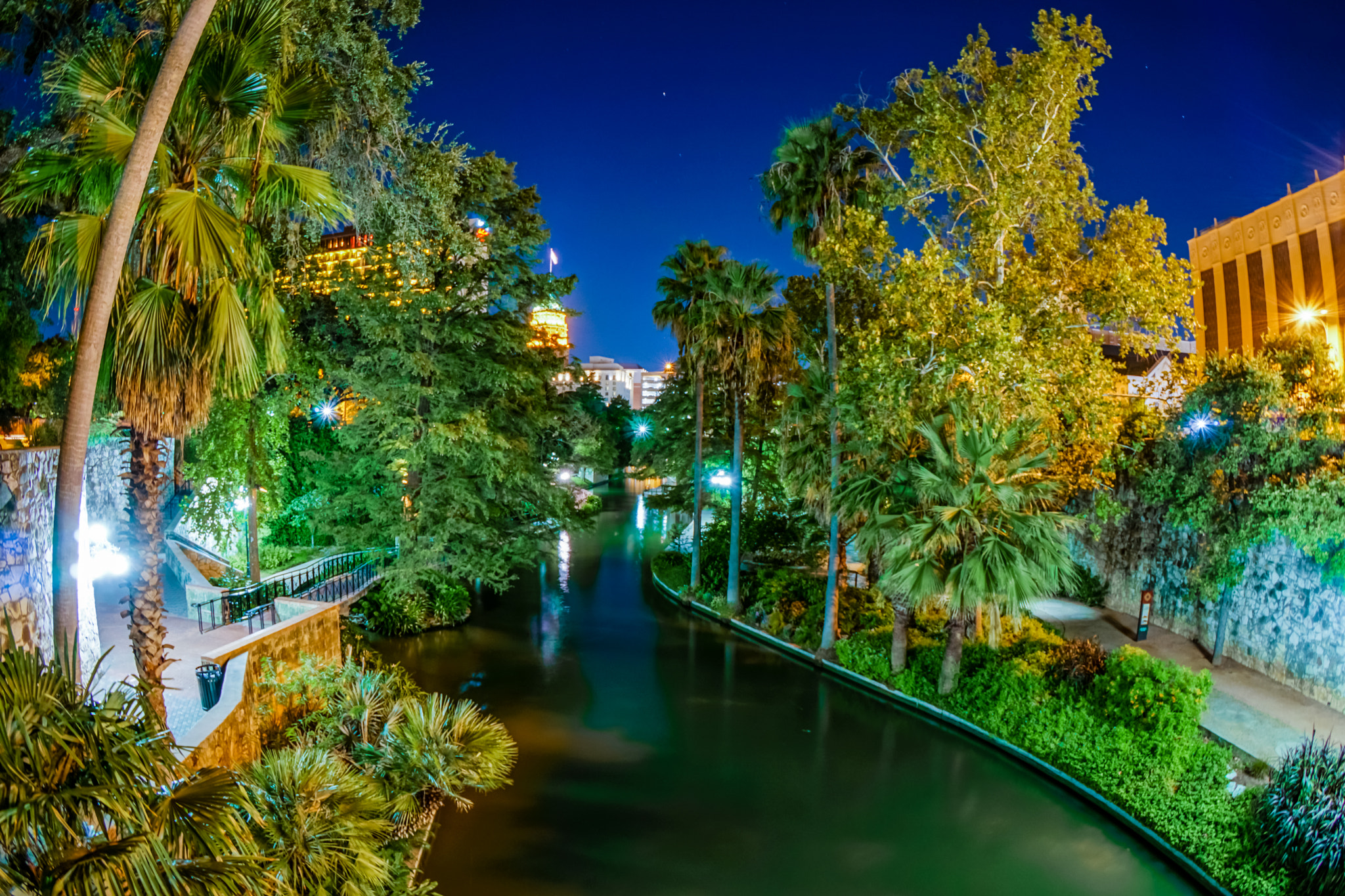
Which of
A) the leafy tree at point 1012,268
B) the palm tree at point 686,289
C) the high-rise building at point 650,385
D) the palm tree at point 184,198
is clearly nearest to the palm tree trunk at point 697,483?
the palm tree at point 686,289

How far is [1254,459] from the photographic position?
13.4 m

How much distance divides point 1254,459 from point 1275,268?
30649mm

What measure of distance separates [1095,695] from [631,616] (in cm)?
1228

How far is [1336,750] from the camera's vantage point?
10117 mm

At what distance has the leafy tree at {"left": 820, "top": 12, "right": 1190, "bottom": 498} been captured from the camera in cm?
1331

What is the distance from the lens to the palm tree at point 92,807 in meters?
3.46

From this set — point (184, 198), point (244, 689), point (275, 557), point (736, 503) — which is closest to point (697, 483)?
point (736, 503)

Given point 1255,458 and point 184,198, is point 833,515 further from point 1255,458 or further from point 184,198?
point 184,198

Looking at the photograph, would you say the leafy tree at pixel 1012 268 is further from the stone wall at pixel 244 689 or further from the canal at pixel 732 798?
the stone wall at pixel 244 689

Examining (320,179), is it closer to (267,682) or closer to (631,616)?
(267,682)

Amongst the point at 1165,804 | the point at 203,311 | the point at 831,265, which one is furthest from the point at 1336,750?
the point at 203,311

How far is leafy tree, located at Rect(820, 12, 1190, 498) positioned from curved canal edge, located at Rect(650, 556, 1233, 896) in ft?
17.3

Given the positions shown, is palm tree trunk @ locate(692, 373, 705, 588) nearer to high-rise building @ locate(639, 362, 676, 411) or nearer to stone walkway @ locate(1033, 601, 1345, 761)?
stone walkway @ locate(1033, 601, 1345, 761)

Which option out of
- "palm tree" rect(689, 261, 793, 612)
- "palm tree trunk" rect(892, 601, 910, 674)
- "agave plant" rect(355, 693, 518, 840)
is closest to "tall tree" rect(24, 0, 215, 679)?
"agave plant" rect(355, 693, 518, 840)
